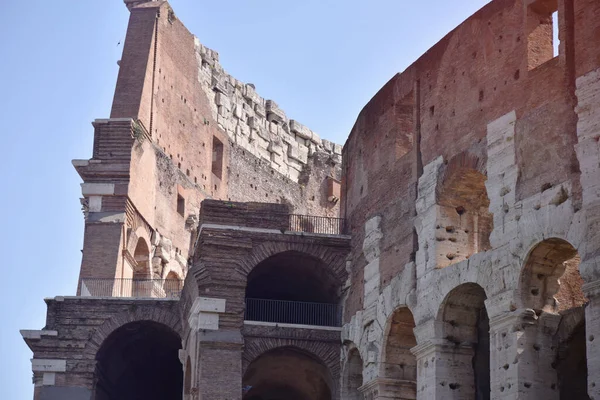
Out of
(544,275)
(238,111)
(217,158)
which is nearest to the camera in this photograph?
(544,275)

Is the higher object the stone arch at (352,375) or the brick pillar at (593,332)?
the stone arch at (352,375)

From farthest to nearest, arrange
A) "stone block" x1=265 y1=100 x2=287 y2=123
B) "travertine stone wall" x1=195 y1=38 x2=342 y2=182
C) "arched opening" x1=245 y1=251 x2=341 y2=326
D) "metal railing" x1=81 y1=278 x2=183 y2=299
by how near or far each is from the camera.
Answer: "stone block" x1=265 y1=100 x2=287 y2=123 → "travertine stone wall" x1=195 y1=38 x2=342 y2=182 → "metal railing" x1=81 y1=278 x2=183 y2=299 → "arched opening" x1=245 y1=251 x2=341 y2=326

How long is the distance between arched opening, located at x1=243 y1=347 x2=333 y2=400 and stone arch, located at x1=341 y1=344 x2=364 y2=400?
1.96ft

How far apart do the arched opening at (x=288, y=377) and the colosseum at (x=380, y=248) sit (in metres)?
0.07

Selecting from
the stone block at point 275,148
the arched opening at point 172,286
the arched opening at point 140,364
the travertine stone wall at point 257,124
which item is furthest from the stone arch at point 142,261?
the stone block at point 275,148

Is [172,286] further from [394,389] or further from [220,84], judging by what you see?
[394,389]

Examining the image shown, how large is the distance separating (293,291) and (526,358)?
418 inches

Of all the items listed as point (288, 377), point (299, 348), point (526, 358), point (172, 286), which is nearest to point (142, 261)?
point (172, 286)

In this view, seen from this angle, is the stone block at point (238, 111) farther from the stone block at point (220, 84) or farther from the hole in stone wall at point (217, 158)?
the hole in stone wall at point (217, 158)

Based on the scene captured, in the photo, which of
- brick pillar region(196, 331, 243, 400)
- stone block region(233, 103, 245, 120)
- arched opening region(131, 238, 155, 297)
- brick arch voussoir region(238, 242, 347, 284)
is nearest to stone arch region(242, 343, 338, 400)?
brick pillar region(196, 331, 243, 400)

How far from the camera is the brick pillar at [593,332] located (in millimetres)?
16328

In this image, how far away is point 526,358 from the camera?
707 inches

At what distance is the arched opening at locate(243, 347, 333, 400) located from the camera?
1021 inches

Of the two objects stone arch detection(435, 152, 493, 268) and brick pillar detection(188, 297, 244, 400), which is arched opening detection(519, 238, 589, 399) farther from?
brick pillar detection(188, 297, 244, 400)
